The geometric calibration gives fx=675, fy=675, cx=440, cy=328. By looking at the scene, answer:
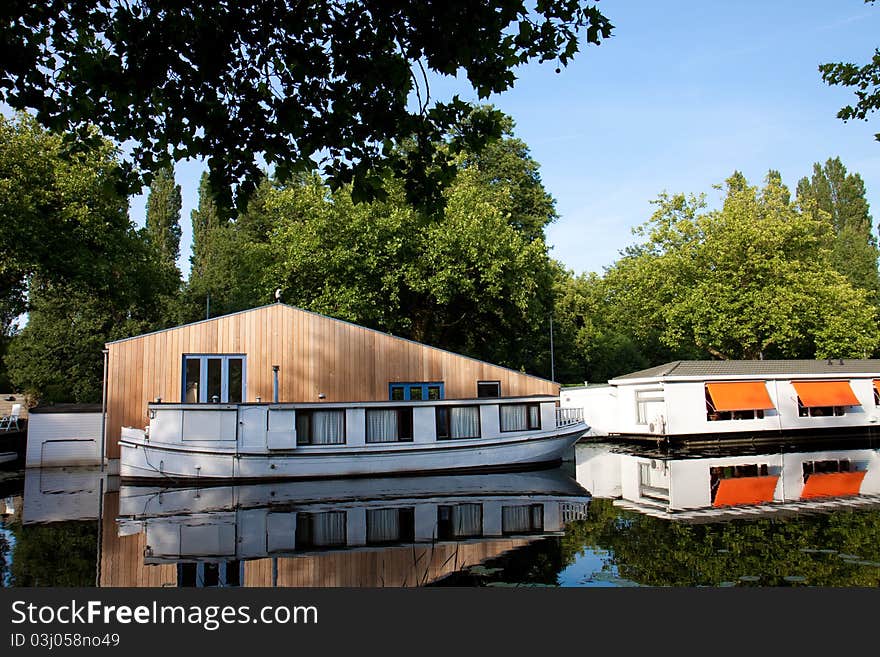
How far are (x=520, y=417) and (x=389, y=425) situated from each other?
416cm

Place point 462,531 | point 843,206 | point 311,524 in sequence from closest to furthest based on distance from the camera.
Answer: point 462,531, point 311,524, point 843,206

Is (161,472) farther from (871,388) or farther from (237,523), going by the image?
(871,388)

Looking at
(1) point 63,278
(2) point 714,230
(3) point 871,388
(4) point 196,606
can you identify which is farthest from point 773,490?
(1) point 63,278

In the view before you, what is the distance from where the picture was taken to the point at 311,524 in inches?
500

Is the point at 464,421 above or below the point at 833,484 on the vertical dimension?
above

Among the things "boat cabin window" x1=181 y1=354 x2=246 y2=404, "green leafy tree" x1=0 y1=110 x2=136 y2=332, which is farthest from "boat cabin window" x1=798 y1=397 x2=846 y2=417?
"green leafy tree" x1=0 y1=110 x2=136 y2=332

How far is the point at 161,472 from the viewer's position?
62.1 feet

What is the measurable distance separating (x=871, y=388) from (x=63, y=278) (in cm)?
3657

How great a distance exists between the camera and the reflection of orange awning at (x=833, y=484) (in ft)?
49.8

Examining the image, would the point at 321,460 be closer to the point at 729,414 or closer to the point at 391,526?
the point at 391,526

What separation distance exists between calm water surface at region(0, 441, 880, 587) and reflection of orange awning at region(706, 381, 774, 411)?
8082mm

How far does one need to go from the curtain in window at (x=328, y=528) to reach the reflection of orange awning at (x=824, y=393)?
2350cm

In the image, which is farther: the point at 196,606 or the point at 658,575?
the point at 658,575

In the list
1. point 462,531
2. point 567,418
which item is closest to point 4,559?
point 462,531
